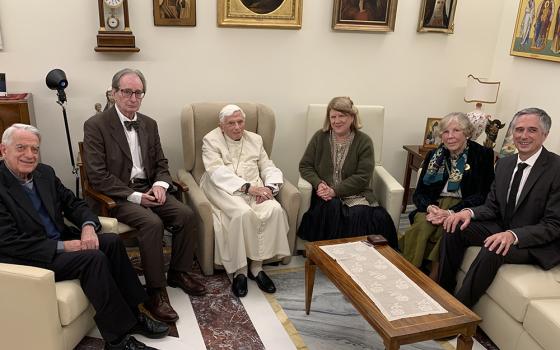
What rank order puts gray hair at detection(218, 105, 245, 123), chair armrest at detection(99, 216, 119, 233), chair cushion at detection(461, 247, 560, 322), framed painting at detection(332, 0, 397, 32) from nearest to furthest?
chair cushion at detection(461, 247, 560, 322) → chair armrest at detection(99, 216, 119, 233) → gray hair at detection(218, 105, 245, 123) → framed painting at detection(332, 0, 397, 32)

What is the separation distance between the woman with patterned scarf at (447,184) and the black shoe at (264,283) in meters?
0.86

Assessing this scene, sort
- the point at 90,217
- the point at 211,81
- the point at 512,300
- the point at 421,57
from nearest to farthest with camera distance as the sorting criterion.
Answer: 1. the point at 512,300
2. the point at 90,217
3. the point at 211,81
4. the point at 421,57

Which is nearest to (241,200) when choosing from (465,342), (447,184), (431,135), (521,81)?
(447,184)

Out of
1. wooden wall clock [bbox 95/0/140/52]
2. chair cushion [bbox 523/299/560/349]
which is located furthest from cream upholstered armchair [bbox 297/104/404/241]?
wooden wall clock [bbox 95/0/140/52]

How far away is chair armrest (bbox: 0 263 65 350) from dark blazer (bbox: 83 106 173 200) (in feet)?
2.65

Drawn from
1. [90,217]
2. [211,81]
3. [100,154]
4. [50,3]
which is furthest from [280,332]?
[50,3]

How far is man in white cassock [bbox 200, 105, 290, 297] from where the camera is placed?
112 inches

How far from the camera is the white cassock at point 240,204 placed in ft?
9.33

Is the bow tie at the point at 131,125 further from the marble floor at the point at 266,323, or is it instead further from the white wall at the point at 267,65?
the marble floor at the point at 266,323

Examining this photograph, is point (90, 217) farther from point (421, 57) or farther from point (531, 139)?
point (421, 57)

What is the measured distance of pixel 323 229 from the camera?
3.07 meters

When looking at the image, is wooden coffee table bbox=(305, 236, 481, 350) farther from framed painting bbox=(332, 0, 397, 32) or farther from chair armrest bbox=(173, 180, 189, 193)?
framed painting bbox=(332, 0, 397, 32)

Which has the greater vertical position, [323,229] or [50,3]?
[50,3]

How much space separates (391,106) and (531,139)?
63.4 inches
